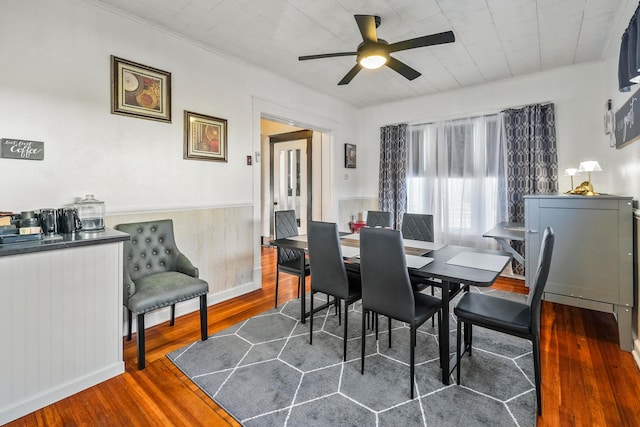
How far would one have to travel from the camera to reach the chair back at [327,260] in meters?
2.34

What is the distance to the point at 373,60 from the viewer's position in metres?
2.59

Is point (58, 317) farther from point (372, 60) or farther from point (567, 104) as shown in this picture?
point (567, 104)

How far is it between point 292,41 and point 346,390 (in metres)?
3.04

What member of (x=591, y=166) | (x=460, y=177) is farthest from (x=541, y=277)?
(x=460, y=177)

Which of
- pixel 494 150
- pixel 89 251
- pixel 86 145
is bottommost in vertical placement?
pixel 89 251

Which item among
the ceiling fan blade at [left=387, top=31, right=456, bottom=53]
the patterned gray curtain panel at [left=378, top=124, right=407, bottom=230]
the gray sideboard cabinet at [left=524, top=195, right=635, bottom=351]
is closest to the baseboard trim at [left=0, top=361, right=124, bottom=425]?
the ceiling fan blade at [left=387, top=31, right=456, bottom=53]

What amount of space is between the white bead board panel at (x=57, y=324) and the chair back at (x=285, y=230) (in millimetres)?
1541

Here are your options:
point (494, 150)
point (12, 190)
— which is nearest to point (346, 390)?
point (12, 190)

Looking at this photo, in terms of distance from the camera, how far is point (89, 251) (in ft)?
6.42

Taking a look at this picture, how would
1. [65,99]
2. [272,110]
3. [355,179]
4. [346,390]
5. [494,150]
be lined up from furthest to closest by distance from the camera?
[355,179] < [494,150] < [272,110] < [65,99] < [346,390]

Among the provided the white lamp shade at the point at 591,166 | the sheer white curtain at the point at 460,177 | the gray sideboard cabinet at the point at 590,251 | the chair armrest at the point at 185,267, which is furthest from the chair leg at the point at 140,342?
the white lamp shade at the point at 591,166

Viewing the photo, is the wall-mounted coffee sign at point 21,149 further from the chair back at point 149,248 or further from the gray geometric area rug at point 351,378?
the gray geometric area rug at point 351,378

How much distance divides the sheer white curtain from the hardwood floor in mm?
1867

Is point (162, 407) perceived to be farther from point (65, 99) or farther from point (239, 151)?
point (239, 151)
